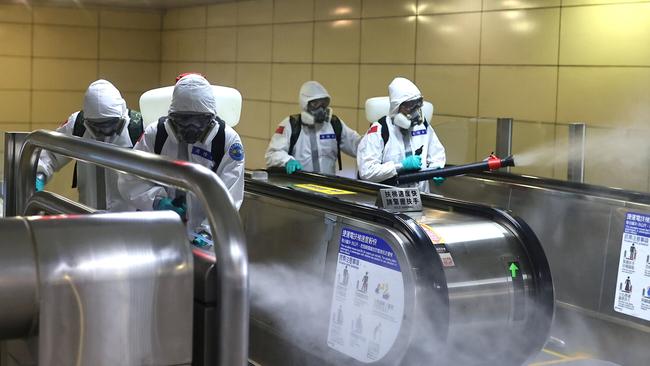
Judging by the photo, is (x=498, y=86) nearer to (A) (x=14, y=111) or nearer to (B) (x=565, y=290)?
(B) (x=565, y=290)

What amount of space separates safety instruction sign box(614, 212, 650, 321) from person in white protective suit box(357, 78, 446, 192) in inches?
68.6

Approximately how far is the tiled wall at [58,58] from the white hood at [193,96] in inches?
456

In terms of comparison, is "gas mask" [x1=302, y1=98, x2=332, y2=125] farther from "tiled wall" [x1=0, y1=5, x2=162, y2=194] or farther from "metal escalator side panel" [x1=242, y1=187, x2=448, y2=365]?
"tiled wall" [x1=0, y1=5, x2=162, y2=194]

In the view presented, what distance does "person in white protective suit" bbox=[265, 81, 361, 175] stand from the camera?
7.75m

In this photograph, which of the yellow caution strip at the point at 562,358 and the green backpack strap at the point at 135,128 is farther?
the green backpack strap at the point at 135,128

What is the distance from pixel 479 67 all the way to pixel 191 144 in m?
5.15

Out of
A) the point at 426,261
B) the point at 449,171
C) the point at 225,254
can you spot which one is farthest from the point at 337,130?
the point at 225,254

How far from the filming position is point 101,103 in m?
5.30

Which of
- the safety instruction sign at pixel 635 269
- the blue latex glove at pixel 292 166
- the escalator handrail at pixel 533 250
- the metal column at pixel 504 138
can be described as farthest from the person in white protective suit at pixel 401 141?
the escalator handrail at pixel 533 250

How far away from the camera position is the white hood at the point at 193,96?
14.8 ft

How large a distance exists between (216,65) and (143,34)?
7.78 feet

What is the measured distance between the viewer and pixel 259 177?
20.5ft

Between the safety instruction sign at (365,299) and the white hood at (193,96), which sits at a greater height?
the white hood at (193,96)

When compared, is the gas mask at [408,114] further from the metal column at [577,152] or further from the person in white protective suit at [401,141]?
the metal column at [577,152]
